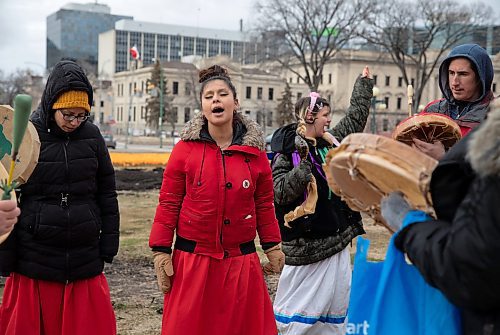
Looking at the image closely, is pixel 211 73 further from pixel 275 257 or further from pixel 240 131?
pixel 275 257

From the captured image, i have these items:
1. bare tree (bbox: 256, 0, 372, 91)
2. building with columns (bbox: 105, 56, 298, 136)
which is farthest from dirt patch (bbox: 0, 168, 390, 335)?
building with columns (bbox: 105, 56, 298, 136)

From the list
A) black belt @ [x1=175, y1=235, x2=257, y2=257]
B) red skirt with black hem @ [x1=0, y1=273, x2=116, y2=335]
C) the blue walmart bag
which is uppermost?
the blue walmart bag

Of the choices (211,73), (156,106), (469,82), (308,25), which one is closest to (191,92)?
(156,106)

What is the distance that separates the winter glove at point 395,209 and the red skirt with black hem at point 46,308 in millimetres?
2383

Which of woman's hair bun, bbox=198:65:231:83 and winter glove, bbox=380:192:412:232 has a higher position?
woman's hair bun, bbox=198:65:231:83

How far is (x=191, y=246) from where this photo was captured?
424 cm

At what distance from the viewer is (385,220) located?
94.6 inches

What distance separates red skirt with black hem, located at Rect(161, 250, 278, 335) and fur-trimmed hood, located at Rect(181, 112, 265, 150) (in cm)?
75

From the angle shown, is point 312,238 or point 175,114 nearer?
point 312,238

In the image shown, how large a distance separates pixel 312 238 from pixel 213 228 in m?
1.03

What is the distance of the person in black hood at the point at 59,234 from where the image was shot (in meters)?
3.96

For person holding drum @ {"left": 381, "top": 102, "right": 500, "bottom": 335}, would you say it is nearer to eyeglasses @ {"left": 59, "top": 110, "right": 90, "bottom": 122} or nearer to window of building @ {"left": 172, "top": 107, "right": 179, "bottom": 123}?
eyeglasses @ {"left": 59, "top": 110, "right": 90, "bottom": 122}

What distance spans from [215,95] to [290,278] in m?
1.61

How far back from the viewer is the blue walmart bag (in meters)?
2.24
